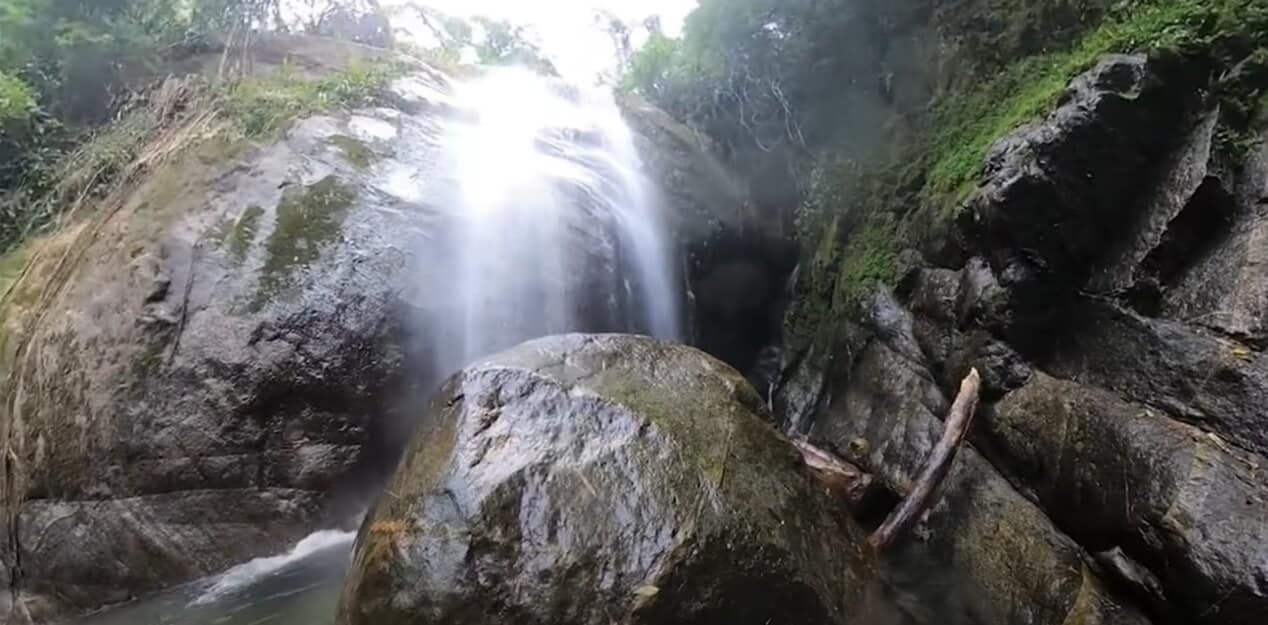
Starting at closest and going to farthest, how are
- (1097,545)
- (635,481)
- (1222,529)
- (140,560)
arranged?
1. (1222,529)
2. (635,481)
3. (1097,545)
4. (140,560)

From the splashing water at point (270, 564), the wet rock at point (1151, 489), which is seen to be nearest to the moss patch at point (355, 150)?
the splashing water at point (270, 564)

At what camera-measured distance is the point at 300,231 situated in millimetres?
5230

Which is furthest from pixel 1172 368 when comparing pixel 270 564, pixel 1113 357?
pixel 270 564

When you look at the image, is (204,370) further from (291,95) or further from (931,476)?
(931,476)

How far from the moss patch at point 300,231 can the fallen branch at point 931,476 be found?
383 cm

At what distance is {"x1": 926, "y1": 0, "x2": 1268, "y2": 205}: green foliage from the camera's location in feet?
12.4

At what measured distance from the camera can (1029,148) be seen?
4.27 meters

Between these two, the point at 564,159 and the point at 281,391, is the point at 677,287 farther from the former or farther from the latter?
the point at 281,391

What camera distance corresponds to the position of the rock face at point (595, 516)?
2818 millimetres

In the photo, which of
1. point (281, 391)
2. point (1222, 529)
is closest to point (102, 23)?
point (281, 391)

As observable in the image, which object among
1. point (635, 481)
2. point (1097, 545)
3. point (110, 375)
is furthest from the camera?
point (110, 375)

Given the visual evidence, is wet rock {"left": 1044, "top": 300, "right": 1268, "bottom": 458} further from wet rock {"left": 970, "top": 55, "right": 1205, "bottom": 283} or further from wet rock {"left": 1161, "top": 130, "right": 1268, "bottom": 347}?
wet rock {"left": 970, "top": 55, "right": 1205, "bottom": 283}

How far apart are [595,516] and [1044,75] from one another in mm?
4009

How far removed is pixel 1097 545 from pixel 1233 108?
6.85 feet
